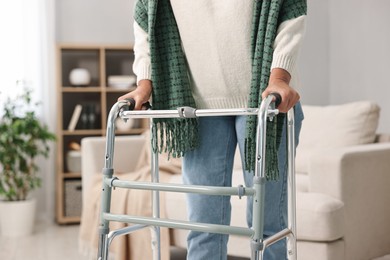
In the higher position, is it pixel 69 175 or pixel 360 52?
pixel 360 52

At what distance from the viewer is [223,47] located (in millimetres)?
1568

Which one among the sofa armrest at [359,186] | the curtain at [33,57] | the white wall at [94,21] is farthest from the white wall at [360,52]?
the curtain at [33,57]


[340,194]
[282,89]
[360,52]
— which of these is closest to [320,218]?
[340,194]

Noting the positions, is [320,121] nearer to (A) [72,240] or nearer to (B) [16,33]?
(A) [72,240]

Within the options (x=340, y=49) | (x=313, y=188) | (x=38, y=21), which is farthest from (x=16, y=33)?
(x=313, y=188)

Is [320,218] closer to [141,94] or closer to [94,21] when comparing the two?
[141,94]

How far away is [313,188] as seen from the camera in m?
2.65

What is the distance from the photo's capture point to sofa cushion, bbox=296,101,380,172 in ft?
10.3

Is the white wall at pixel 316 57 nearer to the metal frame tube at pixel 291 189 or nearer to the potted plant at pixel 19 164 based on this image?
the potted plant at pixel 19 164

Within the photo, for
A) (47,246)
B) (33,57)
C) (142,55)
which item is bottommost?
(47,246)

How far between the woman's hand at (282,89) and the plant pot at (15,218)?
2939 mm

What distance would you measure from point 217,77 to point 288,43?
205 millimetres

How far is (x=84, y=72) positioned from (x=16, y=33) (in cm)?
53

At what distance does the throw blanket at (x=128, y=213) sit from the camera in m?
2.98
